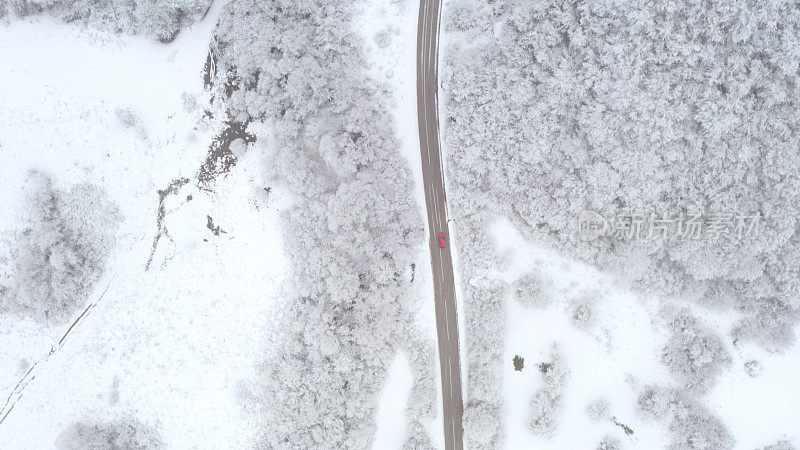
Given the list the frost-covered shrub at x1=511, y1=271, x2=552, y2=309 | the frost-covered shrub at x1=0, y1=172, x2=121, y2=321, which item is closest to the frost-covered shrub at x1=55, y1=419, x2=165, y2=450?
the frost-covered shrub at x1=0, y1=172, x2=121, y2=321

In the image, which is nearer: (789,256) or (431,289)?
(789,256)

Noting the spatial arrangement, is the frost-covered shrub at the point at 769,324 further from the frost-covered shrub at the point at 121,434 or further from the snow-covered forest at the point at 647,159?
the frost-covered shrub at the point at 121,434

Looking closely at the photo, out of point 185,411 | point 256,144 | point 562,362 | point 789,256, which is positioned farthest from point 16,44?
point 789,256

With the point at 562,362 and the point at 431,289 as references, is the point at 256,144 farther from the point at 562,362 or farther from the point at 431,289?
the point at 562,362
